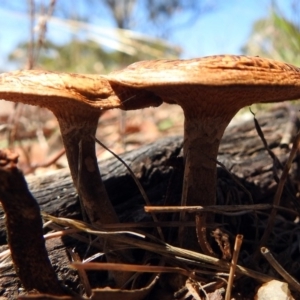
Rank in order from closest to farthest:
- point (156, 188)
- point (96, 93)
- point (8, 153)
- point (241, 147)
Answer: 1. point (8, 153)
2. point (96, 93)
3. point (156, 188)
4. point (241, 147)

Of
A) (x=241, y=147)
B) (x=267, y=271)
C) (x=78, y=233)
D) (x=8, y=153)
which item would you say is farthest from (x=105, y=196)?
(x=241, y=147)

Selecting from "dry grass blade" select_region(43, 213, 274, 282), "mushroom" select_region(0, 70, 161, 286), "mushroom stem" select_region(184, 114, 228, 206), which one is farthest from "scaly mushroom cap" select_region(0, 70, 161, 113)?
"dry grass blade" select_region(43, 213, 274, 282)

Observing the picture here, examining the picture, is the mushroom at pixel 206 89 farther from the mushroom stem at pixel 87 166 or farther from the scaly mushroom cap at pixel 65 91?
the mushroom stem at pixel 87 166

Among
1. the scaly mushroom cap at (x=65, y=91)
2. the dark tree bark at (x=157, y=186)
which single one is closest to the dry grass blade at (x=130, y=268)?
the dark tree bark at (x=157, y=186)

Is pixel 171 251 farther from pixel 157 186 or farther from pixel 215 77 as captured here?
pixel 215 77

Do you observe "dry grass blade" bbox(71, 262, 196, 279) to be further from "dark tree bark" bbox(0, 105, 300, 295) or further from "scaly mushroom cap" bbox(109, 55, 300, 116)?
"scaly mushroom cap" bbox(109, 55, 300, 116)

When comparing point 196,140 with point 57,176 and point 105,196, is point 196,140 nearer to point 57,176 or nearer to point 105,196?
point 105,196

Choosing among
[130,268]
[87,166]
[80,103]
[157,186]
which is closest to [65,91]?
[80,103]

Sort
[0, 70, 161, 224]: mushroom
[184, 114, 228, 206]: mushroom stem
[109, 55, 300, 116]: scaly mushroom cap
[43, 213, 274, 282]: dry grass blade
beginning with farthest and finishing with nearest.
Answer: [184, 114, 228, 206]: mushroom stem, [43, 213, 274, 282]: dry grass blade, [0, 70, 161, 224]: mushroom, [109, 55, 300, 116]: scaly mushroom cap
